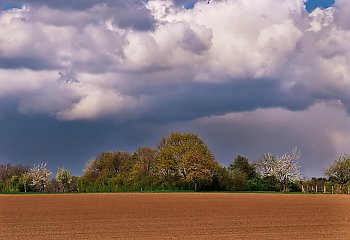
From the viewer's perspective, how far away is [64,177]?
110 m

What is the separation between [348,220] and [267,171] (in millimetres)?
77888

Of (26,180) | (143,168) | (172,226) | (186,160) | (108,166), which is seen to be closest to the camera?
(172,226)

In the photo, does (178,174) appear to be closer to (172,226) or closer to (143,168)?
(143,168)

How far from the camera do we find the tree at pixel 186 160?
312ft

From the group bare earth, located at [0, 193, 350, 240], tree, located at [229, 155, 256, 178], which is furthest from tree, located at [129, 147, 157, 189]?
bare earth, located at [0, 193, 350, 240]

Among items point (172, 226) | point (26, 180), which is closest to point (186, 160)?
point (26, 180)

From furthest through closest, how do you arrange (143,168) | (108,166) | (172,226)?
(108,166) → (143,168) → (172,226)

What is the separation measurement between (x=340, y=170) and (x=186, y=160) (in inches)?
1245

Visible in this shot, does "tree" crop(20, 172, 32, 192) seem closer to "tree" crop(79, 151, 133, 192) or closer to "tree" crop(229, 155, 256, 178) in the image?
"tree" crop(79, 151, 133, 192)

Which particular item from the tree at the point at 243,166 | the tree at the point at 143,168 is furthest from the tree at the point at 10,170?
the tree at the point at 243,166

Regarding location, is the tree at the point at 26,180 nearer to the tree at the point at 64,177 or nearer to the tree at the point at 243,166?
the tree at the point at 64,177

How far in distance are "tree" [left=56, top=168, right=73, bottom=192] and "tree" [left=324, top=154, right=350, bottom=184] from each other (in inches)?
1998

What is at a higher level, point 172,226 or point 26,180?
point 26,180

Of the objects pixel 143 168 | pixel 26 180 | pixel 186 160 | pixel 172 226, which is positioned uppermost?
pixel 186 160
